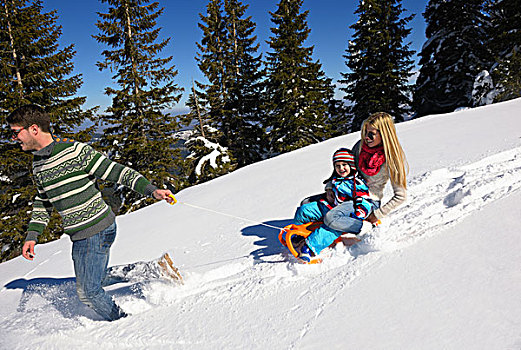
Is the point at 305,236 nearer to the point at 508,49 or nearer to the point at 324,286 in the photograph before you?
the point at 324,286

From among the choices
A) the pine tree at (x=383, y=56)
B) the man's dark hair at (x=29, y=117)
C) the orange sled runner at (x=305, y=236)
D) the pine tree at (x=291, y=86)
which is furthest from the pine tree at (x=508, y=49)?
the man's dark hair at (x=29, y=117)

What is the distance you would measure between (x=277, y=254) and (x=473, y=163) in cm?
311

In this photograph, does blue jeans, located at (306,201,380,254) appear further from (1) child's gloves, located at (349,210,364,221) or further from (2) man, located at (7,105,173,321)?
(2) man, located at (7,105,173,321)

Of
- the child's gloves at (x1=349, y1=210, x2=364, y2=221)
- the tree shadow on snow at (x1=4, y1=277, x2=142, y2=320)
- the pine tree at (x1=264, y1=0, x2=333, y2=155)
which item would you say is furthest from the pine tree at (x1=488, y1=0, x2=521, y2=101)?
the tree shadow on snow at (x1=4, y1=277, x2=142, y2=320)

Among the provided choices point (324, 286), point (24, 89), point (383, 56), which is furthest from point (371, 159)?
point (383, 56)

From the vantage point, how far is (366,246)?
7.92 feet

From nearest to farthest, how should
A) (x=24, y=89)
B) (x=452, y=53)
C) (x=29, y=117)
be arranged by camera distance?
1. (x=29, y=117)
2. (x=24, y=89)
3. (x=452, y=53)

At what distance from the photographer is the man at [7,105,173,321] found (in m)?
1.96

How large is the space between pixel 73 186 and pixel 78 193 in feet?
0.20

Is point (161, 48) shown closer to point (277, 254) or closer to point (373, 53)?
point (373, 53)

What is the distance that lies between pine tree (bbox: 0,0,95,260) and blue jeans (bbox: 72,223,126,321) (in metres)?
9.04

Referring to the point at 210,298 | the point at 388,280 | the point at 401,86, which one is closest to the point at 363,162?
the point at 388,280

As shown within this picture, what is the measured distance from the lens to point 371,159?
2732mm

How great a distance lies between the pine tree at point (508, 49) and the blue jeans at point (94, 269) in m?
17.5
